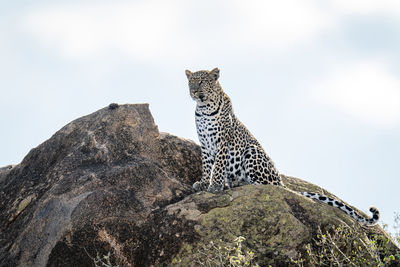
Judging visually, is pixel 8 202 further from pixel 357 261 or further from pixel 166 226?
pixel 357 261

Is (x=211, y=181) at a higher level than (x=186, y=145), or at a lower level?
lower

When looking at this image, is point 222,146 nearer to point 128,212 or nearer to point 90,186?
point 128,212

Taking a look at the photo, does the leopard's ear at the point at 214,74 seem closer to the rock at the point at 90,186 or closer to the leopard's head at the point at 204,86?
the leopard's head at the point at 204,86

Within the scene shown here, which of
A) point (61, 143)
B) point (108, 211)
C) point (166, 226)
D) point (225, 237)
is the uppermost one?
point (61, 143)

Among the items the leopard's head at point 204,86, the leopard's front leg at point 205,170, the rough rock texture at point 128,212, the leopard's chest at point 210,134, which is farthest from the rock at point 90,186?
the leopard's head at point 204,86

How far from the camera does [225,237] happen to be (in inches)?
397

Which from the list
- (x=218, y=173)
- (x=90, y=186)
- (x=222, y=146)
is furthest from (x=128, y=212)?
(x=222, y=146)

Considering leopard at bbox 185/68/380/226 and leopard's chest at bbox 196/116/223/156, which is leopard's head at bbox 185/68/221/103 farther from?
leopard's chest at bbox 196/116/223/156

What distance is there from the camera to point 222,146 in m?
13.0

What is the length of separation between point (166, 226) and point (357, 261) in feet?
12.9

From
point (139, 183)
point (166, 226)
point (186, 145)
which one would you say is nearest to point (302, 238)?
point (166, 226)

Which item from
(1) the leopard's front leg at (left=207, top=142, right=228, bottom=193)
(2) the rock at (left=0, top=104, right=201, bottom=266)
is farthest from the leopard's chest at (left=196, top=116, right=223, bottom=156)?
(2) the rock at (left=0, top=104, right=201, bottom=266)

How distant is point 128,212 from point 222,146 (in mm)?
3483

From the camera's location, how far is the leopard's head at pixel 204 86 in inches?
530
